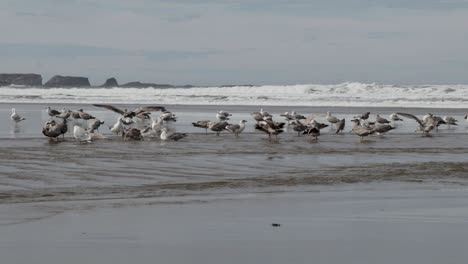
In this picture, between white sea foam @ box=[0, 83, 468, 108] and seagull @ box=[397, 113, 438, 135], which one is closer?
seagull @ box=[397, 113, 438, 135]

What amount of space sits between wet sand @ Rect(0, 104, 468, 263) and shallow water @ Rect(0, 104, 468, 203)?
0.03 metres

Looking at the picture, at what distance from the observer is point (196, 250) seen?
639 cm

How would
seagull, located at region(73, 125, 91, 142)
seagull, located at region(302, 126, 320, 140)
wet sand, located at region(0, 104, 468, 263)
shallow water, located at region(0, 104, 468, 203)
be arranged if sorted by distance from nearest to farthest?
wet sand, located at region(0, 104, 468, 263) < shallow water, located at region(0, 104, 468, 203) < seagull, located at region(73, 125, 91, 142) < seagull, located at region(302, 126, 320, 140)

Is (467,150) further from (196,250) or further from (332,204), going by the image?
(196,250)

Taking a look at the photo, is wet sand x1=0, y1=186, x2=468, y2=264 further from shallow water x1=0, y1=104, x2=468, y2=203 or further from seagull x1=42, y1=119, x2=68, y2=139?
seagull x1=42, y1=119, x2=68, y2=139

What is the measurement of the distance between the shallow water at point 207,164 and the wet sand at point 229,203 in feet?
0.09

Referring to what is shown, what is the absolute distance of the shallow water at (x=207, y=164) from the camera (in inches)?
404

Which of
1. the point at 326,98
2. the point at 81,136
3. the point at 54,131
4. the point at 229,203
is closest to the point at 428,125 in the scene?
the point at 81,136

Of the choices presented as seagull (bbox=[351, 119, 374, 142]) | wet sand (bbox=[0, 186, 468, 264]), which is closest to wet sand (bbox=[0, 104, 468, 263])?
wet sand (bbox=[0, 186, 468, 264])

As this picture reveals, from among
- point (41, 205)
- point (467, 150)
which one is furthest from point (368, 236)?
point (467, 150)

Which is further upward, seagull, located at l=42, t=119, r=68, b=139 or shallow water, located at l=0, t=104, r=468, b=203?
seagull, located at l=42, t=119, r=68, b=139

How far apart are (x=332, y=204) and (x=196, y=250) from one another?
2.92 metres

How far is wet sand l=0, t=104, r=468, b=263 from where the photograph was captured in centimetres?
638

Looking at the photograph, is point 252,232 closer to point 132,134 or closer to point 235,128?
point 132,134
